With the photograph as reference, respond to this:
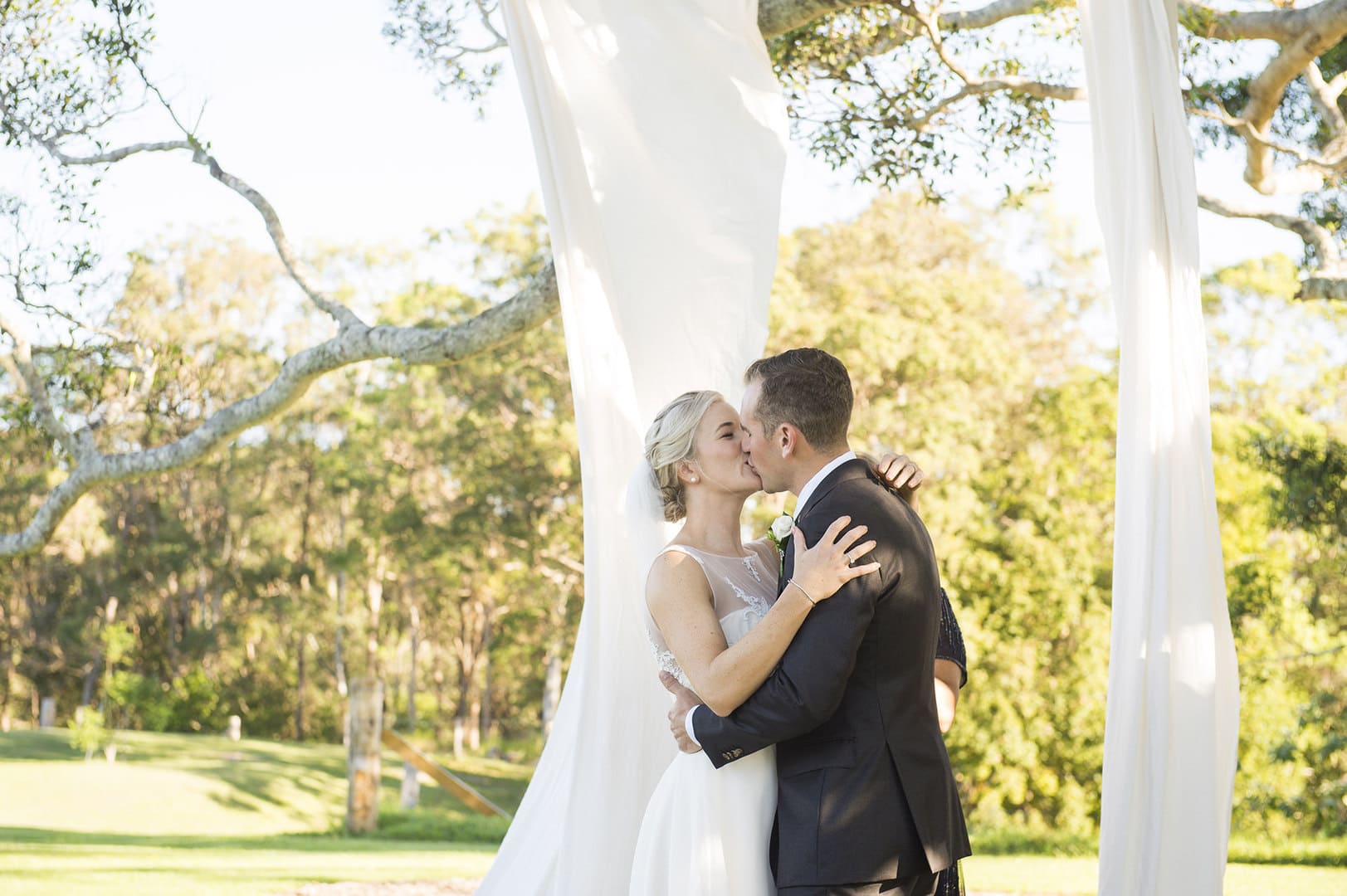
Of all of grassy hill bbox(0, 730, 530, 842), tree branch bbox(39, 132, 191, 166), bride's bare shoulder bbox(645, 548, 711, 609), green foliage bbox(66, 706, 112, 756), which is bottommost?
grassy hill bbox(0, 730, 530, 842)

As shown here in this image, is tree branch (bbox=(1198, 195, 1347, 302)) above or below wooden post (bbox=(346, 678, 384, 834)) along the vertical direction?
above

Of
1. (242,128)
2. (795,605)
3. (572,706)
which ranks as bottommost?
(572,706)

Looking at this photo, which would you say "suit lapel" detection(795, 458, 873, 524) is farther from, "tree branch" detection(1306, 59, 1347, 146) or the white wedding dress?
"tree branch" detection(1306, 59, 1347, 146)

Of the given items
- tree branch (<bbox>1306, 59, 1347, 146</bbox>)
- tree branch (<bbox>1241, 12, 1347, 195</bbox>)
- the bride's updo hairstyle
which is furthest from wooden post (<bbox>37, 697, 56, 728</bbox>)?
the bride's updo hairstyle

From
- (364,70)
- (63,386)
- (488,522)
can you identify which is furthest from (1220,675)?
(364,70)

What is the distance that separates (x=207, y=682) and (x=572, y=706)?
2254 cm

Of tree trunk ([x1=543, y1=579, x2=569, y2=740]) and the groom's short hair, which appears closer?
the groom's short hair

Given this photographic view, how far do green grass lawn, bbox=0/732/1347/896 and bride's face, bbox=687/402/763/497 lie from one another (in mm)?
4282

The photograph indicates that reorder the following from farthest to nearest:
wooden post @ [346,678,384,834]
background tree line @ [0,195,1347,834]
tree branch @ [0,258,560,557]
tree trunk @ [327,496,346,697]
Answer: tree trunk @ [327,496,346,697] → background tree line @ [0,195,1347,834] → wooden post @ [346,678,384,834] → tree branch @ [0,258,560,557]

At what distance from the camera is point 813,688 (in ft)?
6.83

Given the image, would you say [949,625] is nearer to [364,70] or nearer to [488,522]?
[488,522]

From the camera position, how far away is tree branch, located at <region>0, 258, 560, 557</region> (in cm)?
564

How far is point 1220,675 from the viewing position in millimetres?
2660

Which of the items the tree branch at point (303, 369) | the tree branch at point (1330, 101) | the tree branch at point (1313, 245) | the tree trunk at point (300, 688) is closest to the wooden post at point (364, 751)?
the tree branch at point (303, 369)
